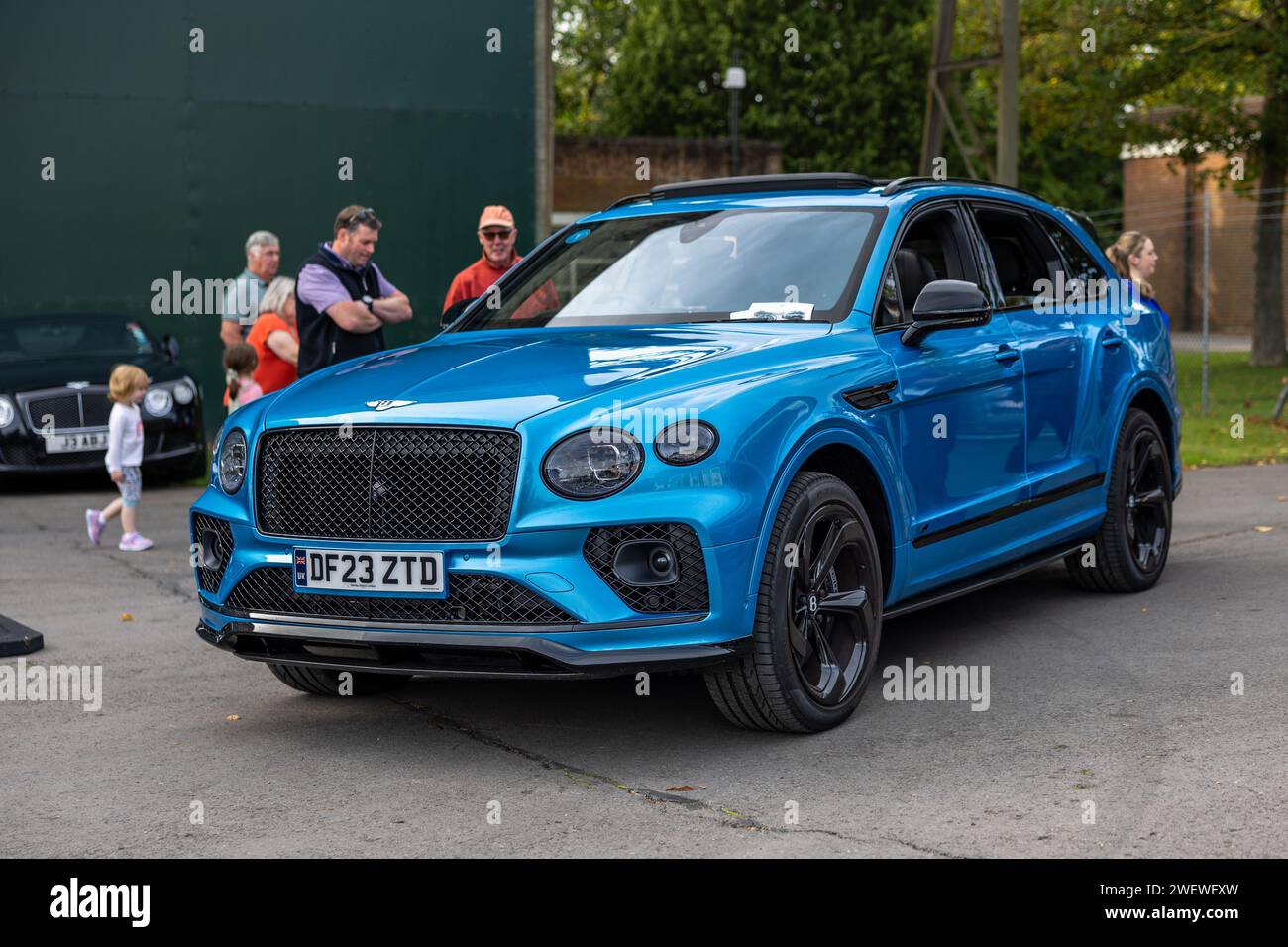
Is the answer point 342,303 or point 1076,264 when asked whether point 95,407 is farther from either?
point 1076,264

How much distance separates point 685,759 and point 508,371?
1.34 meters

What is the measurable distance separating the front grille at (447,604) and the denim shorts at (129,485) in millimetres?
5555

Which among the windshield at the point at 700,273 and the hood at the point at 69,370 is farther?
the hood at the point at 69,370

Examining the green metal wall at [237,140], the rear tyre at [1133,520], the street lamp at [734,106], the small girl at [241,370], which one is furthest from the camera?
the street lamp at [734,106]

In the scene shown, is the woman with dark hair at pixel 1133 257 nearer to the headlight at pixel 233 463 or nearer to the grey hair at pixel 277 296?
the grey hair at pixel 277 296

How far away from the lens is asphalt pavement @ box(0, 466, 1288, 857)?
449 cm

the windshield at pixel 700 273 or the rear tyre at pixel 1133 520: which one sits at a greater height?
the windshield at pixel 700 273

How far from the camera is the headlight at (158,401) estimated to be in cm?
1360

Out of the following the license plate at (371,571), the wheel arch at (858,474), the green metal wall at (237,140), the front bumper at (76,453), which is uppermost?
the green metal wall at (237,140)

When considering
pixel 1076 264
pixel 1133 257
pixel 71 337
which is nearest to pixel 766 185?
pixel 1076 264

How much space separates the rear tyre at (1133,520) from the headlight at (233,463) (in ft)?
12.9

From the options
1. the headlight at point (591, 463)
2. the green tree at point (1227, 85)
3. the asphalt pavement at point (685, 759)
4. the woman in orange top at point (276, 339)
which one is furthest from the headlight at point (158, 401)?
the green tree at point (1227, 85)

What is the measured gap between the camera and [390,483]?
5148 millimetres

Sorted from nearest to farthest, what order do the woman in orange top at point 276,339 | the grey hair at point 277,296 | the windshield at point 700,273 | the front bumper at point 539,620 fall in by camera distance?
1. the front bumper at point 539,620
2. the windshield at point 700,273
3. the woman in orange top at point 276,339
4. the grey hair at point 277,296
